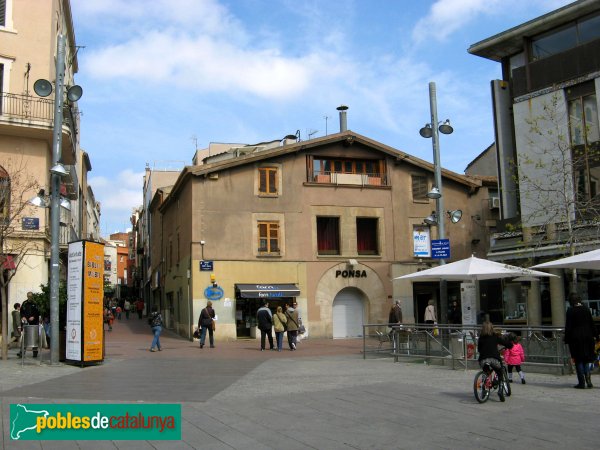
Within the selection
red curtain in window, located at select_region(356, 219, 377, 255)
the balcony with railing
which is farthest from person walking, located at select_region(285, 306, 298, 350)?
the balcony with railing

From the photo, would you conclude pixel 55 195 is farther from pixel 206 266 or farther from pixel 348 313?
pixel 348 313

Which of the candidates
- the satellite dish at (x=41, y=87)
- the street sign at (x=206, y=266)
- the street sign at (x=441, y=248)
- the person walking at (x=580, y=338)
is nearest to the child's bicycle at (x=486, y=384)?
the person walking at (x=580, y=338)

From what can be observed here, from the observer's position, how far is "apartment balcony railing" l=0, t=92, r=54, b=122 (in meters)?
22.5

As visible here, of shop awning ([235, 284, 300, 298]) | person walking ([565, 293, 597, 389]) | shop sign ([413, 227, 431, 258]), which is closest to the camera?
person walking ([565, 293, 597, 389])

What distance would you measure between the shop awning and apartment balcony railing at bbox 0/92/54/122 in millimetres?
10837

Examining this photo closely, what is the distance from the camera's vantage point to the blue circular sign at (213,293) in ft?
93.9

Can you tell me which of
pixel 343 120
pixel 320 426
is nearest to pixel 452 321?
pixel 343 120

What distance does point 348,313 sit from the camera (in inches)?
1230

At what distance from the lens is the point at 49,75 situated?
23.8 metres

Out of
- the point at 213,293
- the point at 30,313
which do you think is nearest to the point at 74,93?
the point at 30,313

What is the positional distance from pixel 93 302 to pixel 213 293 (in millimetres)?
11984

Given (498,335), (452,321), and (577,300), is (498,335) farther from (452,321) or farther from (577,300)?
(452,321)

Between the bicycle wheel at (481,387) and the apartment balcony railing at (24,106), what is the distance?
708 inches

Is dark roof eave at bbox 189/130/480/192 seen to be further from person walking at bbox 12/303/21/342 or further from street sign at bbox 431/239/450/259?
street sign at bbox 431/239/450/259
